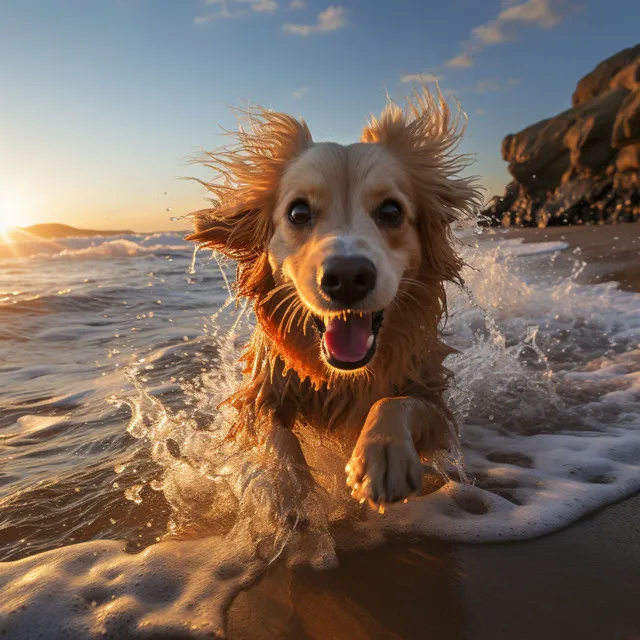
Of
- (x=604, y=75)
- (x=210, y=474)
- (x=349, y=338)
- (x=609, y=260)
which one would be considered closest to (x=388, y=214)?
(x=349, y=338)

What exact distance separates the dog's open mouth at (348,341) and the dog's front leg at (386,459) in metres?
0.23

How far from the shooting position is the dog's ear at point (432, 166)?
10.0 ft

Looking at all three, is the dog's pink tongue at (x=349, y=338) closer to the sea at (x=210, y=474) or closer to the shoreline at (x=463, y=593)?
the sea at (x=210, y=474)

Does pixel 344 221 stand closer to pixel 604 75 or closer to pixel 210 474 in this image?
pixel 210 474

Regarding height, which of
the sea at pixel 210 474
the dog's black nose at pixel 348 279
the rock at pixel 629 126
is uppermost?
the rock at pixel 629 126

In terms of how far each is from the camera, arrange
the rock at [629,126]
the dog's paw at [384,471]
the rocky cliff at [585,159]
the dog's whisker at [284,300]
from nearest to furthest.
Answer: the dog's paw at [384,471] < the dog's whisker at [284,300] < the rock at [629,126] < the rocky cliff at [585,159]

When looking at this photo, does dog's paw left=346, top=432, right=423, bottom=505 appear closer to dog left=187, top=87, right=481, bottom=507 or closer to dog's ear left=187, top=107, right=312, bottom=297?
dog left=187, top=87, right=481, bottom=507

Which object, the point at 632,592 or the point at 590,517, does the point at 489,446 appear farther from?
the point at 632,592

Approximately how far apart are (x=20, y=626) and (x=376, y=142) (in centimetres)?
269

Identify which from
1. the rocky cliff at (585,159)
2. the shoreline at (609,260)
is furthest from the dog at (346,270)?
the rocky cliff at (585,159)

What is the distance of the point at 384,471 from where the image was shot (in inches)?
84.4

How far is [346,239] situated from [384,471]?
0.91 meters

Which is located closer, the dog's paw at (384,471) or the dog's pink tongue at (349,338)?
the dog's paw at (384,471)

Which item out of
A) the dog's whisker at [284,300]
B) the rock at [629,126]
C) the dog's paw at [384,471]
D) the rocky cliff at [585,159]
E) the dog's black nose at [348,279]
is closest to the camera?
the dog's paw at [384,471]
